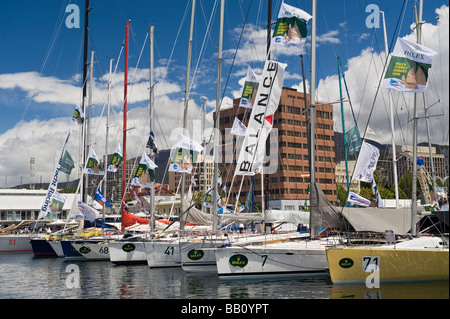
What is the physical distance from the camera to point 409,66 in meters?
19.8

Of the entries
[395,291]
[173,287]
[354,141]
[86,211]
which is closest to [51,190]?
[86,211]

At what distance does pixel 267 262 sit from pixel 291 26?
12629 mm

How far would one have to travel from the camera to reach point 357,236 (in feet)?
80.7

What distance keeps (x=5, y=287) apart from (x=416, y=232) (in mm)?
20920

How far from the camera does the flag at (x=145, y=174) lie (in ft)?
121

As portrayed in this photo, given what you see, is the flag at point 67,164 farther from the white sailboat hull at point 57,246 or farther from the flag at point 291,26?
the flag at point 291,26

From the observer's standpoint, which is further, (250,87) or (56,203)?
(56,203)

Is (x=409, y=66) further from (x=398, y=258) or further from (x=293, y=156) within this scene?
(x=293, y=156)

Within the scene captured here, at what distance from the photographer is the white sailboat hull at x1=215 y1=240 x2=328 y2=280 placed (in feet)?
80.3

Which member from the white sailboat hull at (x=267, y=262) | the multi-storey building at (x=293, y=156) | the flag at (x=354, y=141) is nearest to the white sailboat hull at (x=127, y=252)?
the white sailboat hull at (x=267, y=262)

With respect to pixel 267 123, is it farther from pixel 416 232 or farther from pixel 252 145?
pixel 416 232

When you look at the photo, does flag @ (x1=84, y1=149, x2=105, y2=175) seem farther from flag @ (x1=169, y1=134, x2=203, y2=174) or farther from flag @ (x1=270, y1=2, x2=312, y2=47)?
flag @ (x1=270, y1=2, x2=312, y2=47)

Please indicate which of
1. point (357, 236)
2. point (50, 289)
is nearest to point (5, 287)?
point (50, 289)

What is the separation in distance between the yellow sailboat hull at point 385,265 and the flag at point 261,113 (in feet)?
24.7
